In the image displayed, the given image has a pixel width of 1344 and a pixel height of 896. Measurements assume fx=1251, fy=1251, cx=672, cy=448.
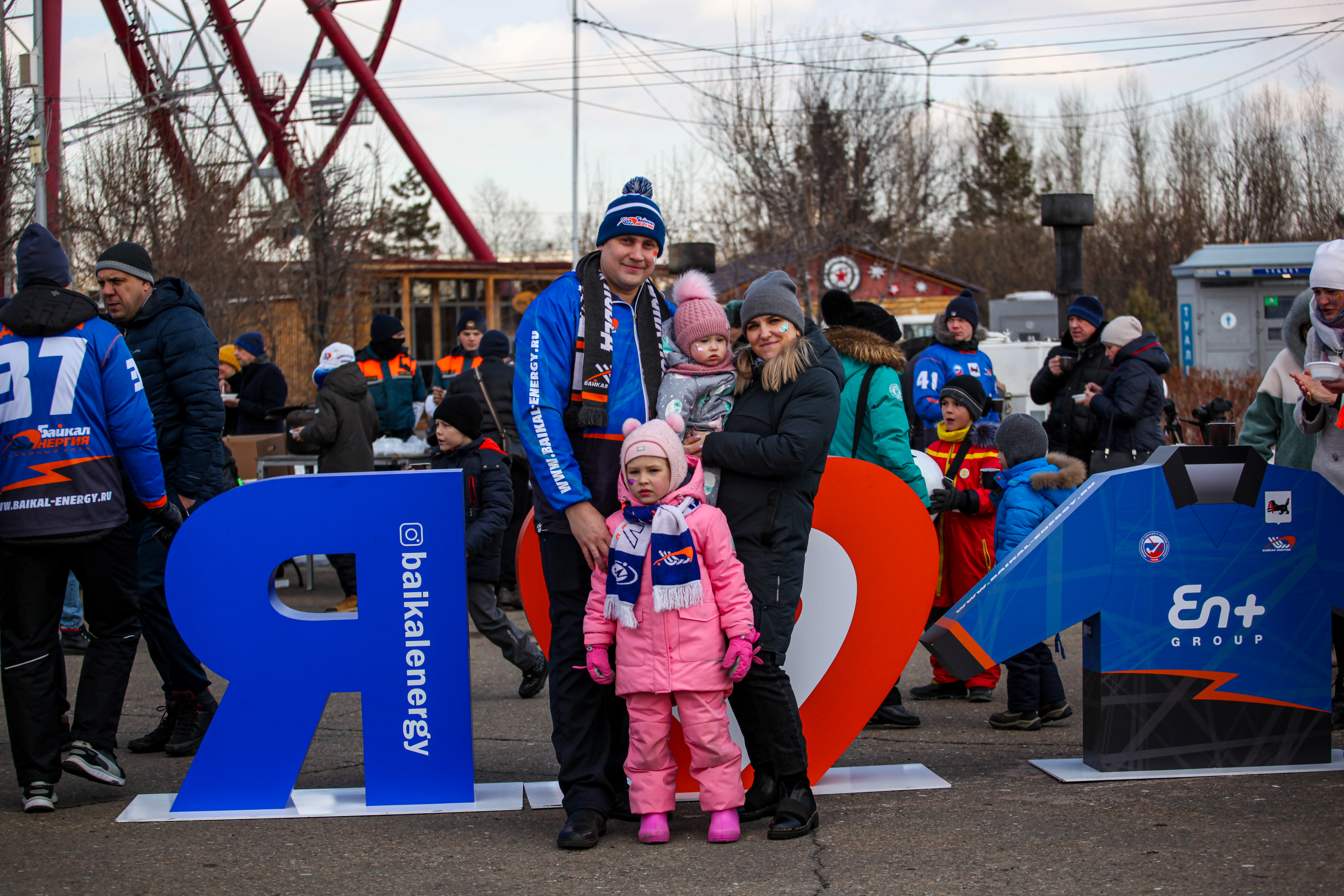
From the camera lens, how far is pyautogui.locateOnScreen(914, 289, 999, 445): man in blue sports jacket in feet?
26.5

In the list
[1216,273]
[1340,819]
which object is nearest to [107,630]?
[1340,819]

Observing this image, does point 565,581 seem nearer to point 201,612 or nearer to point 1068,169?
point 201,612

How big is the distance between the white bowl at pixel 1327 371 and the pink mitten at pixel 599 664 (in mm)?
2968

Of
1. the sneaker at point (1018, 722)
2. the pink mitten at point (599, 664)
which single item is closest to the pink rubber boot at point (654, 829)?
the pink mitten at point (599, 664)

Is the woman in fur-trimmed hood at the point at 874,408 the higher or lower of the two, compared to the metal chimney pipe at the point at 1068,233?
lower

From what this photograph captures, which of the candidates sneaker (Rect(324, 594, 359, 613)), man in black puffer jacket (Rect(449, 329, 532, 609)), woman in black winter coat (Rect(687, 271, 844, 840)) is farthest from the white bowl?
sneaker (Rect(324, 594, 359, 613))

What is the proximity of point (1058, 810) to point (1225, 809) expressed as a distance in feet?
1.86

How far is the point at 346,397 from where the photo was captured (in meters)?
9.31

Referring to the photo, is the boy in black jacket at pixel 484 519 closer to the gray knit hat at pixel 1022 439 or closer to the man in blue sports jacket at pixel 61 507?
the man in blue sports jacket at pixel 61 507

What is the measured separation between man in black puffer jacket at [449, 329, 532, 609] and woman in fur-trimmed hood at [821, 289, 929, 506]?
3.27m

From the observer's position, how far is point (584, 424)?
430 centimetres

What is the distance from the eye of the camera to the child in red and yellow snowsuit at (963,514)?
6.26 meters

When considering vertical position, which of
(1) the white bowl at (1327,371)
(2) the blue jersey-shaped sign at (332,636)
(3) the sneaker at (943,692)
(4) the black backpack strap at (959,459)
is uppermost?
(1) the white bowl at (1327,371)

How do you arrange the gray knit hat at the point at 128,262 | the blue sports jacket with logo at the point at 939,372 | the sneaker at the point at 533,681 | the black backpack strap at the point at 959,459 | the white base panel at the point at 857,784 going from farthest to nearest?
the blue sports jacket with logo at the point at 939,372 < the sneaker at the point at 533,681 < the black backpack strap at the point at 959,459 < the gray knit hat at the point at 128,262 < the white base panel at the point at 857,784
